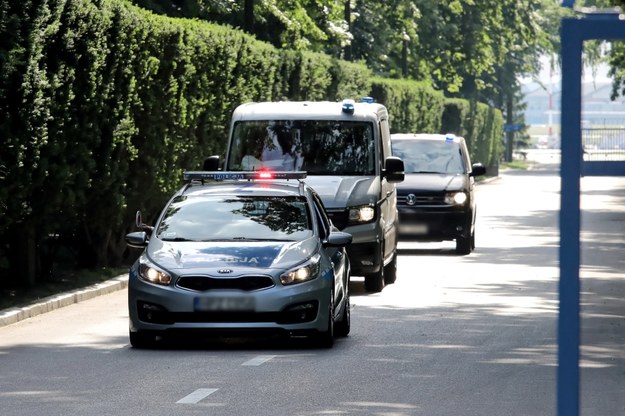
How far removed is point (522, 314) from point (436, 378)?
5440 millimetres

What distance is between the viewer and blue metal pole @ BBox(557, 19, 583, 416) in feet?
19.8

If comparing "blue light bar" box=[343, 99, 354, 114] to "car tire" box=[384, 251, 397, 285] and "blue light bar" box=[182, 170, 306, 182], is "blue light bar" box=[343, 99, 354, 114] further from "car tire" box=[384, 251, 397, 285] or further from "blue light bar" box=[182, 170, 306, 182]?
"blue light bar" box=[182, 170, 306, 182]

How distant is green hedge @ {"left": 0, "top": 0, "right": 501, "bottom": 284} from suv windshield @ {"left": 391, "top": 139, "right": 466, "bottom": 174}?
118 inches

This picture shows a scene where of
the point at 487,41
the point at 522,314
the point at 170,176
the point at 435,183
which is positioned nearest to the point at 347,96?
the point at 435,183

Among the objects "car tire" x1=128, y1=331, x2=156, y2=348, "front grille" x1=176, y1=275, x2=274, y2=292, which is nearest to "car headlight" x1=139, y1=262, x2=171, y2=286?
"front grille" x1=176, y1=275, x2=274, y2=292

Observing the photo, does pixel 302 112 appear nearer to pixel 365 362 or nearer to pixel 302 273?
pixel 302 273

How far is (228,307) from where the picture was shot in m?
14.0

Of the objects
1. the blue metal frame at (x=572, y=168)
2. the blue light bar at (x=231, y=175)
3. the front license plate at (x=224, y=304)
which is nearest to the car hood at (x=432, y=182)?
the blue light bar at (x=231, y=175)

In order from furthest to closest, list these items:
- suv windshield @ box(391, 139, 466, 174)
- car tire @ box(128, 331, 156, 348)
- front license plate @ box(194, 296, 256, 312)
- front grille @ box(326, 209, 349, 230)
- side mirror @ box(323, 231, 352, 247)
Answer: suv windshield @ box(391, 139, 466, 174), front grille @ box(326, 209, 349, 230), side mirror @ box(323, 231, 352, 247), car tire @ box(128, 331, 156, 348), front license plate @ box(194, 296, 256, 312)

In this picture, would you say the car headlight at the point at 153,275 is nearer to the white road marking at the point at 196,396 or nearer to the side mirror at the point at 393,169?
the white road marking at the point at 196,396

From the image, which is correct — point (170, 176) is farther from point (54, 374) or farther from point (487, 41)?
point (487, 41)

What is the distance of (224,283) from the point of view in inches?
553

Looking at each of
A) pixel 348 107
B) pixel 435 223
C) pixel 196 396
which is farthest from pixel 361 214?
pixel 196 396

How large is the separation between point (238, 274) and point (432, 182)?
1429cm
